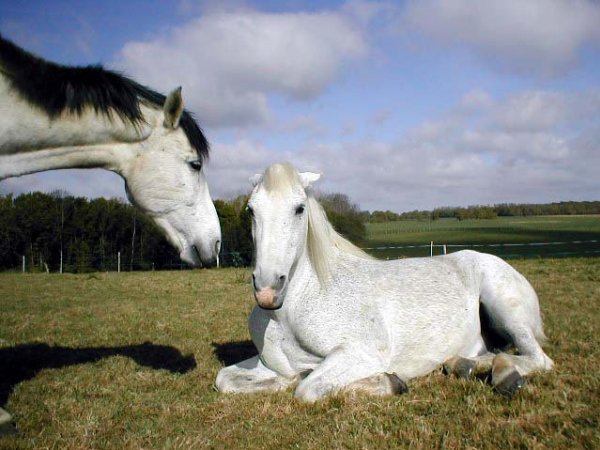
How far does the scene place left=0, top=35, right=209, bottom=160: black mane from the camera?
3623 millimetres

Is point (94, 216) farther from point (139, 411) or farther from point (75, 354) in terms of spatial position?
point (139, 411)

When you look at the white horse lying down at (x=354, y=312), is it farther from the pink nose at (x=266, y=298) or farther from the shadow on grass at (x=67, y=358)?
the shadow on grass at (x=67, y=358)

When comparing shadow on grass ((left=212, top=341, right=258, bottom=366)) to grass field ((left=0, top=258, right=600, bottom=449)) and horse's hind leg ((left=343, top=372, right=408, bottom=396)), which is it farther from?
horse's hind leg ((left=343, top=372, right=408, bottom=396))

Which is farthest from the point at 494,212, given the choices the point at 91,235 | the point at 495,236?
the point at 91,235

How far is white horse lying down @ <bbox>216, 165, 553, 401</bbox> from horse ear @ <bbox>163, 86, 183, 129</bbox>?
2.79ft

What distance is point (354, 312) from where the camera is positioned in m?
4.04

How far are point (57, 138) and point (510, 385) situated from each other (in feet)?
13.6

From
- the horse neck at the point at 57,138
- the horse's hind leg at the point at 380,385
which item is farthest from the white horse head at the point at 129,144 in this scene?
the horse's hind leg at the point at 380,385

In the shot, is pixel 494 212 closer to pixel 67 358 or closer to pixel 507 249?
pixel 507 249

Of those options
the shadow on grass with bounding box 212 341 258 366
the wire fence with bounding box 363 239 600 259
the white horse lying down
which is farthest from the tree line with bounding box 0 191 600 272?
the white horse lying down

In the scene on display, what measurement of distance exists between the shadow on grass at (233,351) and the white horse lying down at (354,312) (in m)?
1.30

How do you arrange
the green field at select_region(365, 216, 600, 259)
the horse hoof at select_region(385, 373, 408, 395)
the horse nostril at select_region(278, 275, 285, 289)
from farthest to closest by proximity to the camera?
1. the green field at select_region(365, 216, 600, 259)
2. the horse hoof at select_region(385, 373, 408, 395)
3. the horse nostril at select_region(278, 275, 285, 289)

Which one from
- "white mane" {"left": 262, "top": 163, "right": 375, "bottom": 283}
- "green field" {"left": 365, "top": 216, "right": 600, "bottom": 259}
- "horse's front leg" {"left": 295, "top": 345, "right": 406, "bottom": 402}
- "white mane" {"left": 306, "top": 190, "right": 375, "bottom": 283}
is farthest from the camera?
"green field" {"left": 365, "top": 216, "right": 600, "bottom": 259}

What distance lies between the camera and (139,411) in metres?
3.67
